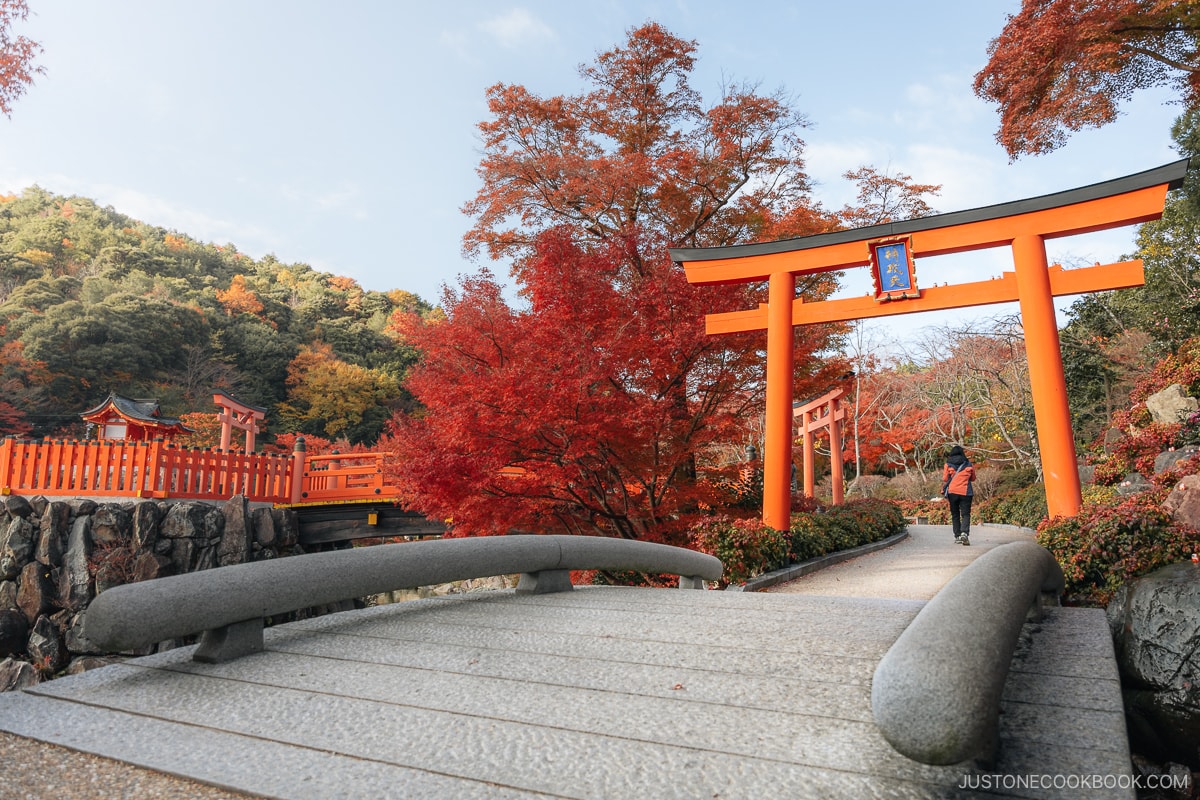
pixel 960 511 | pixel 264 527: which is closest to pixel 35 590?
pixel 264 527

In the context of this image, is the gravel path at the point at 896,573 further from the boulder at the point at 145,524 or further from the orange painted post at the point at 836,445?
the boulder at the point at 145,524

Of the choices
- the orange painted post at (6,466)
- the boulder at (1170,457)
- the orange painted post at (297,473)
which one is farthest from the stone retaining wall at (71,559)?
the boulder at (1170,457)

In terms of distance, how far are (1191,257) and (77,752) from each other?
56.7 ft

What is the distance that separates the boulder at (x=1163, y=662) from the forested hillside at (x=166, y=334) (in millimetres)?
26255

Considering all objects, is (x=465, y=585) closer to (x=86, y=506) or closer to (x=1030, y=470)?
(x=86, y=506)

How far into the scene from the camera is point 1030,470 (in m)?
19.6

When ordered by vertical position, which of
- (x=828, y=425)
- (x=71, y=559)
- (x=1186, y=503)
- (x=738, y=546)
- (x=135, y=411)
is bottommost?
(x=71, y=559)

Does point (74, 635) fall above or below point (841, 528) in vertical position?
below

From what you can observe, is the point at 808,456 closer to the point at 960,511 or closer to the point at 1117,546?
the point at 960,511

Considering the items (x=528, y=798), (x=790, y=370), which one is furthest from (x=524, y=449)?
(x=528, y=798)

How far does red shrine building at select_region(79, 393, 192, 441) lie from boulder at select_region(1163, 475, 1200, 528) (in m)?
19.2

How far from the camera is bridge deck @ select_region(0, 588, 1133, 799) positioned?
151 cm

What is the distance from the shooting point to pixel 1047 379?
25.6 ft

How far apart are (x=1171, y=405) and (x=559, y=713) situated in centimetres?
1271
